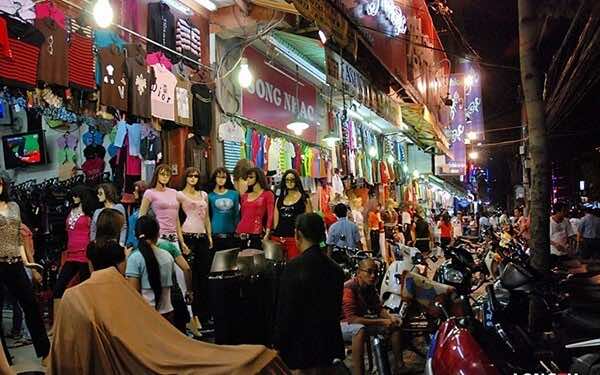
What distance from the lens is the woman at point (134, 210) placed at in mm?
7893

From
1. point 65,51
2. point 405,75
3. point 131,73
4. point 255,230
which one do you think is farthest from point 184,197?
point 405,75

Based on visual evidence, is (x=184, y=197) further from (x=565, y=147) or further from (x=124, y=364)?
(x=565, y=147)

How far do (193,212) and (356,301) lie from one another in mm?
2913

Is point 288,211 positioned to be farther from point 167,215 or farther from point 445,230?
point 445,230

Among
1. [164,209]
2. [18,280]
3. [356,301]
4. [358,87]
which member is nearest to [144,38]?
[164,209]

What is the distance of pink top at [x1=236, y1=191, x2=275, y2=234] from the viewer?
8188 millimetres

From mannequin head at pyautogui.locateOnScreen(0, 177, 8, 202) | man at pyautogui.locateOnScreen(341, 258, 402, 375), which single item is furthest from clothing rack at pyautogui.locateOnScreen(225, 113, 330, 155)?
man at pyautogui.locateOnScreen(341, 258, 402, 375)

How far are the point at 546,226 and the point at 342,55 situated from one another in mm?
5041

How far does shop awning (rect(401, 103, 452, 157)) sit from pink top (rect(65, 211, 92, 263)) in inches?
466

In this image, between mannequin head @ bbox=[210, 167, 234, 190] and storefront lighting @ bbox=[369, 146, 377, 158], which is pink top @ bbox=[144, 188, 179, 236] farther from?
storefront lighting @ bbox=[369, 146, 377, 158]

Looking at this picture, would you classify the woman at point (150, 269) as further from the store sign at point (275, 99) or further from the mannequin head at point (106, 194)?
the store sign at point (275, 99)

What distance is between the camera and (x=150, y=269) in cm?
562

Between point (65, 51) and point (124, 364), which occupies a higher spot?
point (65, 51)

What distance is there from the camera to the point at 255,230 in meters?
8.17
